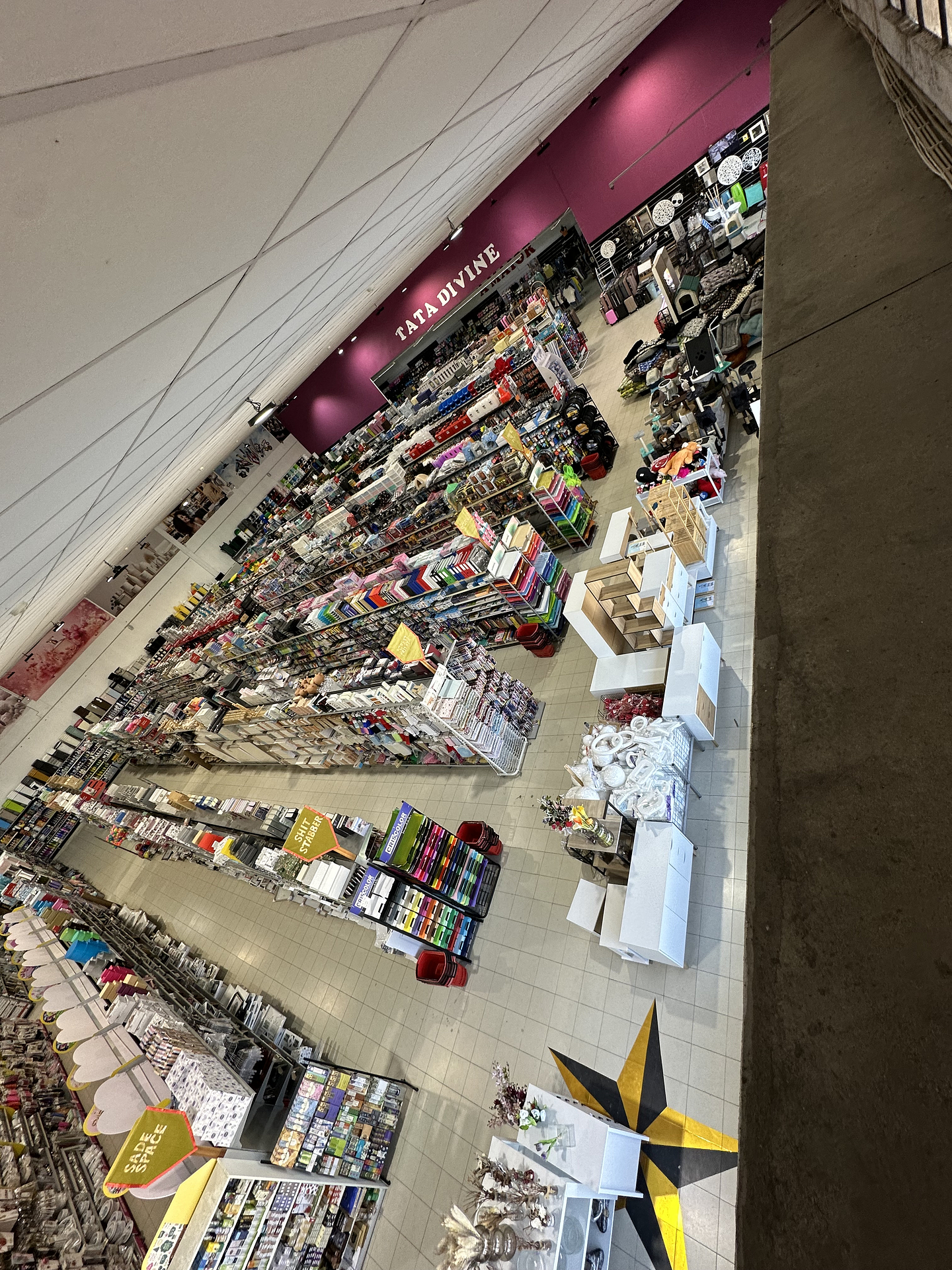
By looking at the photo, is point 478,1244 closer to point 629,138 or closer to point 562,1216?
point 562,1216

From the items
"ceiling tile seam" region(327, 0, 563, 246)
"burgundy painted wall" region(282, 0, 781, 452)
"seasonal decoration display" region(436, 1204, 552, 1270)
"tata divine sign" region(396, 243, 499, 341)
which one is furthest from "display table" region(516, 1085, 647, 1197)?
"tata divine sign" region(396, 243, 499, 341)

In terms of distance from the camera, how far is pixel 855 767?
967 mm

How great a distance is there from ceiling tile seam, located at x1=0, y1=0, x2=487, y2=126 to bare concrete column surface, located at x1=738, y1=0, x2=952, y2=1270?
1351mm

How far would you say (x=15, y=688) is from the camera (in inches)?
610

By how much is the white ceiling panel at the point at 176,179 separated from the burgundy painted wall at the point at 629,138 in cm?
936

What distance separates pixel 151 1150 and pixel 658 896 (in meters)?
4.02

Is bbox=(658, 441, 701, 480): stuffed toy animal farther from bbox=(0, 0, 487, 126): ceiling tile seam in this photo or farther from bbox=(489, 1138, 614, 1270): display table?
bbox=(489, 1138, 614, 1270): display table

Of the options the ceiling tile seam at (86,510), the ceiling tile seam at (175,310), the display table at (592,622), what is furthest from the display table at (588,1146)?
the ceiling tile seam at (175,310)

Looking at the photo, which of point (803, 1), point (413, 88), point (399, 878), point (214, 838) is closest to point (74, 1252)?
point (214, 838)

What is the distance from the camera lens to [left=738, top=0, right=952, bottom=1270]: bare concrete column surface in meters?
0.72

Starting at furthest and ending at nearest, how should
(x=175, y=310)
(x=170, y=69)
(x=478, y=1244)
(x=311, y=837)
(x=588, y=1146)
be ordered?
1. (x=311, y=837)
2. (x=588, y=1146)
3. (x=478, y=1244)
4. (x=175, y=310)
5. (x=170, y=69)

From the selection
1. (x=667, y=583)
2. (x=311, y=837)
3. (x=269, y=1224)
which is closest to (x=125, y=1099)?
(x=269, y=1224)

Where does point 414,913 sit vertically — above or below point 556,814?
below

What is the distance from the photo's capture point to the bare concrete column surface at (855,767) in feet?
2.36
